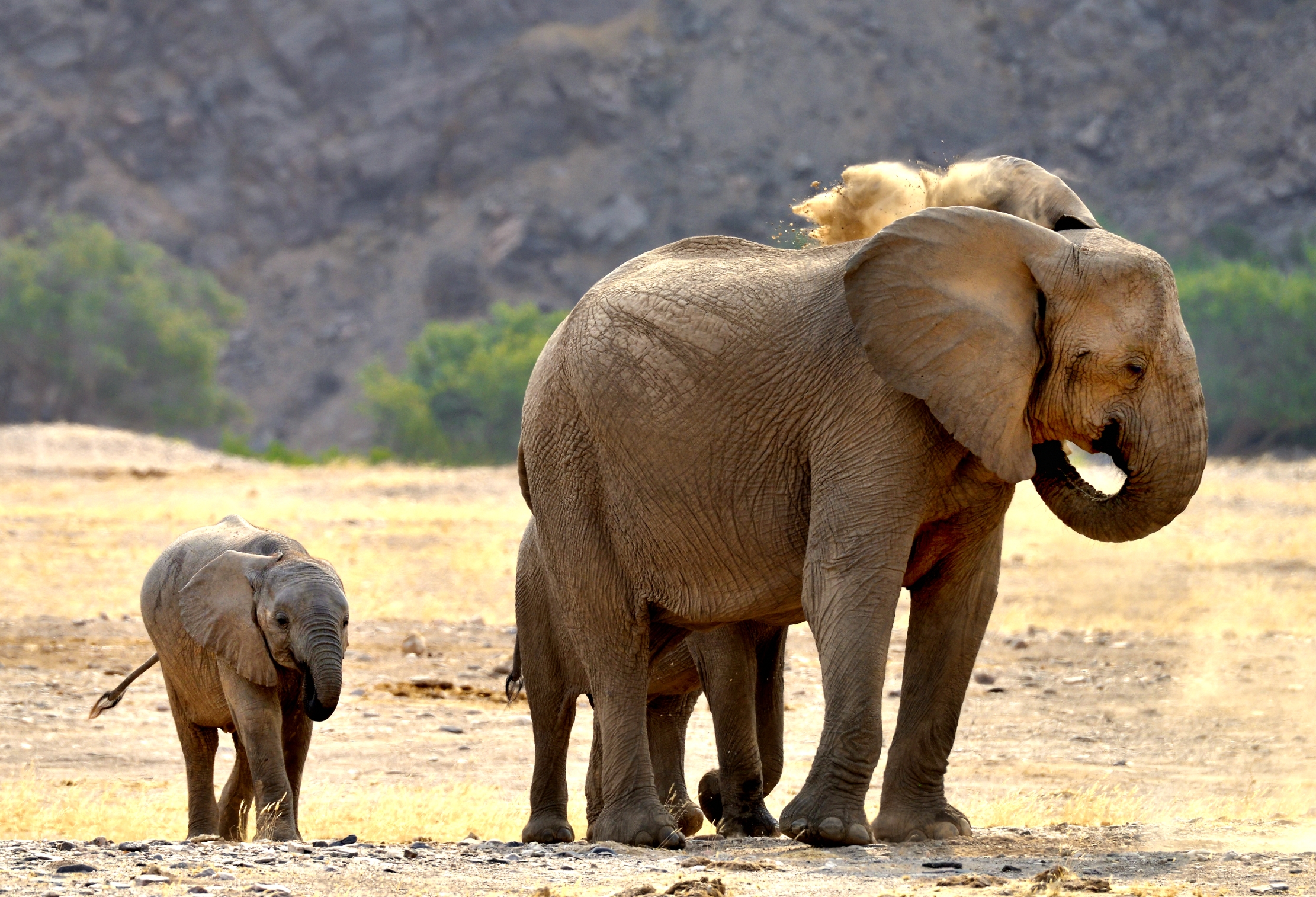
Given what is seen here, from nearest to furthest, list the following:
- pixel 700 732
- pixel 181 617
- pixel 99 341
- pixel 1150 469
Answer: pixel 1150 469
pixel 181 617
pixel 700 732
pixel 99 341

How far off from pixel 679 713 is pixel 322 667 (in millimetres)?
2086

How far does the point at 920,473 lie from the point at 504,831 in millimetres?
3818

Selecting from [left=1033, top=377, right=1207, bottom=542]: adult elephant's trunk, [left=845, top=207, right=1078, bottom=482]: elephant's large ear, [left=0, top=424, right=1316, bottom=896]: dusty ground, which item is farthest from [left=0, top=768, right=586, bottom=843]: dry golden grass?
[left=1033, top=377, right=1207, bottom=542]: adult elephant's trunk

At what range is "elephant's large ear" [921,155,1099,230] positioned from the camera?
7996 millimetres

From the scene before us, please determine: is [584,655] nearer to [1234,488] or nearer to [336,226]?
[1234,488]

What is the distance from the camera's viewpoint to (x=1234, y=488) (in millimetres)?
35969

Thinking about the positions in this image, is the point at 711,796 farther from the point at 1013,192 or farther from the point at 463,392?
the point at 463,392

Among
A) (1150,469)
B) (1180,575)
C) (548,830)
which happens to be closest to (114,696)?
(548,830)

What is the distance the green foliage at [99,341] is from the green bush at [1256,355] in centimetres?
3849

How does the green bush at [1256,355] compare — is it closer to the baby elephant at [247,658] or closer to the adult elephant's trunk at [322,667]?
the baby elephant at [247,658]

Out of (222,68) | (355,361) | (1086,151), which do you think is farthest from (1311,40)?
(222,68)

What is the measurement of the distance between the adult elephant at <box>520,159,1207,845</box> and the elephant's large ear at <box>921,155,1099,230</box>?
2 centimetres

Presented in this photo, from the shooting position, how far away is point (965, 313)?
7371 millimetres

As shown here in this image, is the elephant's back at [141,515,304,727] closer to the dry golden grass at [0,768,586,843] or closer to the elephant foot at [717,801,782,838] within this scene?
the dry golden grass at [0,768,586,843]
